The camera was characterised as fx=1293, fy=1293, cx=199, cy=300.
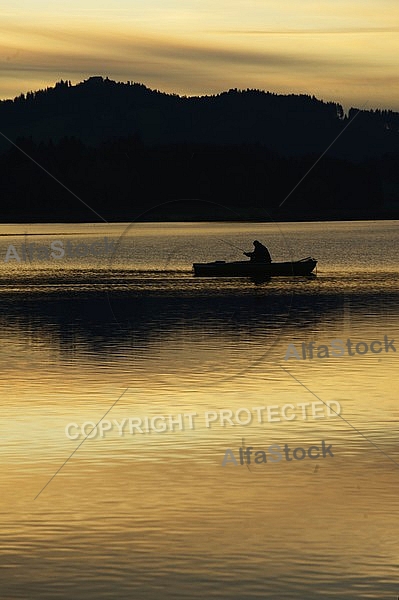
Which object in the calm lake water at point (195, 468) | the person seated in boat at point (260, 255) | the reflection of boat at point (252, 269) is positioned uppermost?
the calm lake water at point (195, 468)

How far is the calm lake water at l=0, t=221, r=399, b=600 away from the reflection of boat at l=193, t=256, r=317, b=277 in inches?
1477

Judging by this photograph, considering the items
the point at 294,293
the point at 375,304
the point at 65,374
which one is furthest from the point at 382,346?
the point at 294,293

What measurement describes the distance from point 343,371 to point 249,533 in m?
18.6

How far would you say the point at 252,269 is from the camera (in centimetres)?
9038

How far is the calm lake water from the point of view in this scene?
16.3m

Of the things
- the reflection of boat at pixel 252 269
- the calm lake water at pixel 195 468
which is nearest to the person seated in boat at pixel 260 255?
the reflection of boat at pixel 252 269

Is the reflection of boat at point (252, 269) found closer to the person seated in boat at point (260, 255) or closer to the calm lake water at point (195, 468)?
the person seated in boat at point (260, 255)

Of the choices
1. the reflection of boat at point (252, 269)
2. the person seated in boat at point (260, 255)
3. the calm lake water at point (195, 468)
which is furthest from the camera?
the reflection of boat at point (252, 269)

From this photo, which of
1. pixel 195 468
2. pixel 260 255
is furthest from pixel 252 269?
pixel 195 468

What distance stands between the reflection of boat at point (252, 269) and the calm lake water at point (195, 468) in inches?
1477

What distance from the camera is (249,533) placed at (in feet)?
59.5

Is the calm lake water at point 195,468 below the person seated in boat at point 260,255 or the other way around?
the other way around

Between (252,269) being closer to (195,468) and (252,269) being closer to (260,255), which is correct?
(260,255)

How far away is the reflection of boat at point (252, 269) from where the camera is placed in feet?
296
